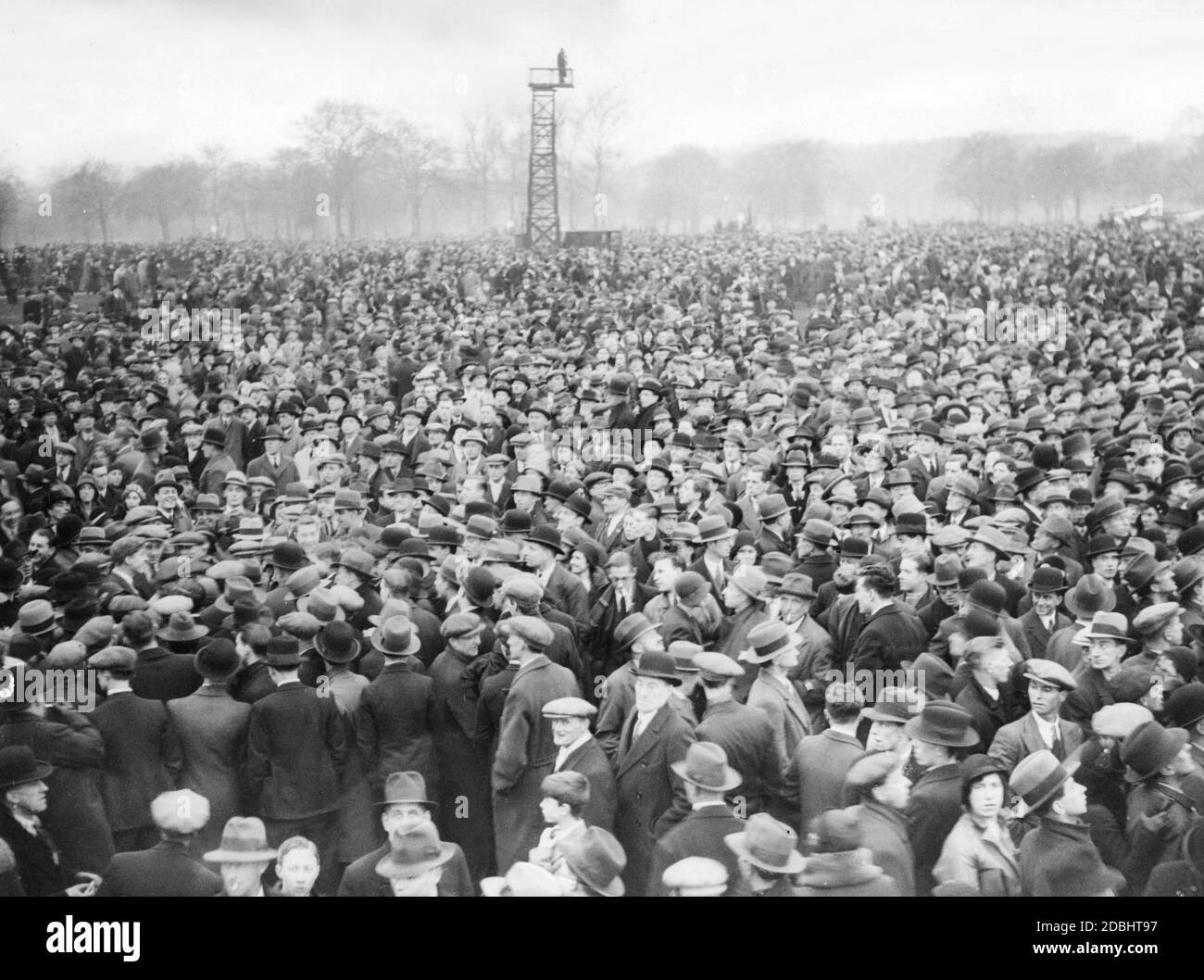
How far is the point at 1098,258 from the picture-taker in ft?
54.9

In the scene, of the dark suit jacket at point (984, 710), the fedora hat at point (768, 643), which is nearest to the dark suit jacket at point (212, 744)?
the fedora hat at point (768, 643)

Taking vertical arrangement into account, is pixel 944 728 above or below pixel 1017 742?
above

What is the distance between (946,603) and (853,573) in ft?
1.89

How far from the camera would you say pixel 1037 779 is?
385cm

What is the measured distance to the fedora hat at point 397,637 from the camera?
491 centimetres

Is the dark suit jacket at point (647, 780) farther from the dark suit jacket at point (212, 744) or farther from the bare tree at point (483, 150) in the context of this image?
the bare tree at point (483, 150)

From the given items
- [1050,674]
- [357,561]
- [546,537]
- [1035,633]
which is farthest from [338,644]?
[1035,633]

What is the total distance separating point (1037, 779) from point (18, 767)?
3730 mm

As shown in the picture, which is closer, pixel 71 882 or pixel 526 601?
pixel 71 882

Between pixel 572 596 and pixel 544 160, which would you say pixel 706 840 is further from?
pixel 544 160

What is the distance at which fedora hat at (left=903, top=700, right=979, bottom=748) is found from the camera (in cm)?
411

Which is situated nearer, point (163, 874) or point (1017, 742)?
point (163, 874)
